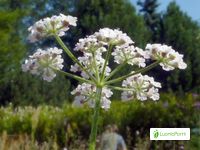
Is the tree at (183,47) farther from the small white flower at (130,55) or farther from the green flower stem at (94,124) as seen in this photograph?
the green flower stem at (94,124)

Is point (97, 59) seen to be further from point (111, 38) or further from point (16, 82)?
point (16, 82)

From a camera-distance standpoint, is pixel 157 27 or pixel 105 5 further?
pixel 157 27


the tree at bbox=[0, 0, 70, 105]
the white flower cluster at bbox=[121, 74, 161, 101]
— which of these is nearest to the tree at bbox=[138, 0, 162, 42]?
the tree at bbox=[0, 0, 70, 105]

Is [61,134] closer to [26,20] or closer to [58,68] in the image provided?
[58,68]

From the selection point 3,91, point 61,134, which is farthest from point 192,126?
point 3,91

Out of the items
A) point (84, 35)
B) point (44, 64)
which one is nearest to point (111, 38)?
point (44, 64)

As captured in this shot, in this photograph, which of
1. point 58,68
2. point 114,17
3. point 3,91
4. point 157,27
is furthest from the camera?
point 157,27

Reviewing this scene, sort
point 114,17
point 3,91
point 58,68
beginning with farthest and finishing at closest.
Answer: point 114,17
point 3,91
point 58,68
